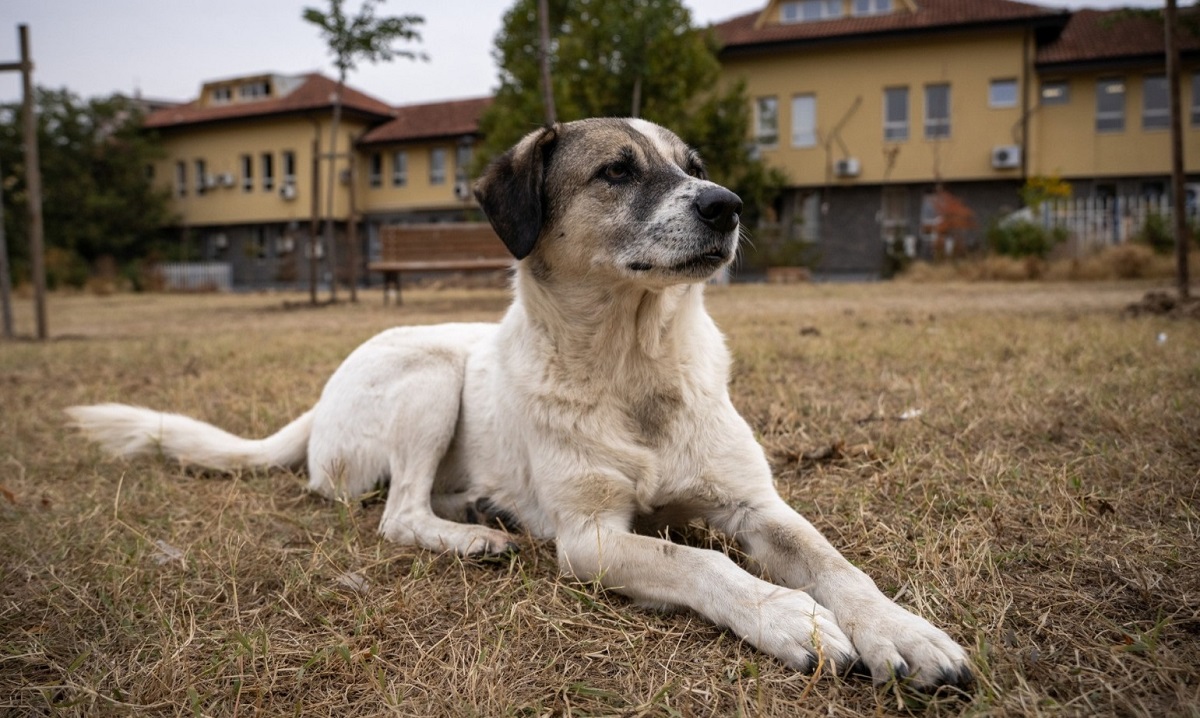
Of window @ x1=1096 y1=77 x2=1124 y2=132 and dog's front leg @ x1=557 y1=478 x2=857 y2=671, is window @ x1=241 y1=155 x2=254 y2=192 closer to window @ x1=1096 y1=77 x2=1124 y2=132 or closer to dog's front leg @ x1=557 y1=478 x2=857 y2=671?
window @ x1=1096 y1=77 x2=1124 y2=132

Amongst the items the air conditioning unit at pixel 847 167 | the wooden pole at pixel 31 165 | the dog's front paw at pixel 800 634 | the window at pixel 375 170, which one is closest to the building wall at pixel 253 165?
the window at pixel 375 170

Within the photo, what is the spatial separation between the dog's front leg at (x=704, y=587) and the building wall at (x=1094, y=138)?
26.9 meters

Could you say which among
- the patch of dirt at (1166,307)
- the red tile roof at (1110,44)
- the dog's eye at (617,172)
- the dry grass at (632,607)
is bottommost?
the dry grass at (632,607)

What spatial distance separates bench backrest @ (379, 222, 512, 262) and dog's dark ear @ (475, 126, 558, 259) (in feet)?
35.4

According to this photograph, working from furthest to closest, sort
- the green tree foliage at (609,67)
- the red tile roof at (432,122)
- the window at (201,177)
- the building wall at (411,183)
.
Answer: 1. the window at (201,177)
2. the building wall at (411,183)
3. the red tile roof at (432,122)
4. the green tree foliage at (609,67)

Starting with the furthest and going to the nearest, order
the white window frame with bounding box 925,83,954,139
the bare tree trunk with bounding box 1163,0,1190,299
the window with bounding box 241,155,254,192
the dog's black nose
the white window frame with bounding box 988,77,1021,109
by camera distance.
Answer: the window with bounding box 241,155,254,192, the white window frame with bounding box 925,83,954,139, the white window frame with bounding box 988,77,1021,109, the bare tree trunk with bounding box 1163,0,1190,299, the dog's black nose

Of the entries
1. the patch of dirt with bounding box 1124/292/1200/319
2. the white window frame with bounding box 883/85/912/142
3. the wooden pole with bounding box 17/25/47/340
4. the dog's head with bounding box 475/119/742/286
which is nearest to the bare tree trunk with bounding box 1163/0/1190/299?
the patch of dirt with bounding box 1124/292/1200/319

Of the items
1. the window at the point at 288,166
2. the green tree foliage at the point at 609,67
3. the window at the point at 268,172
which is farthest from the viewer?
the window at the point at 268,172

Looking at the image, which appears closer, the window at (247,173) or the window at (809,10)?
the window at (809,10)

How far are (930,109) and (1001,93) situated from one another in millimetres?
2052

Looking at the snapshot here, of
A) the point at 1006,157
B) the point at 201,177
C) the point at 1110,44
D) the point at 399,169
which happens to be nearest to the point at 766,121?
the point at 1006,157

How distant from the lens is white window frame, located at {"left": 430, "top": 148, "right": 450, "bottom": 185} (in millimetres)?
34062

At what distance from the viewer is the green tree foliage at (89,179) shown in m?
34.1

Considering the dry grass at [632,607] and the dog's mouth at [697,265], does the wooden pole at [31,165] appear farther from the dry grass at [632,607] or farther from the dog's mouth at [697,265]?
the dog's mouth at [697,265]
